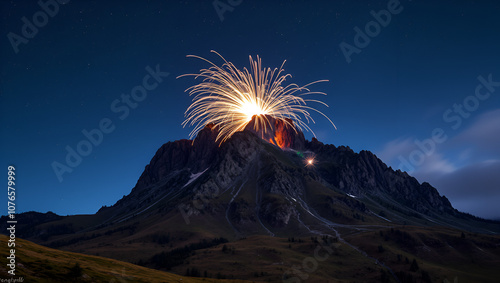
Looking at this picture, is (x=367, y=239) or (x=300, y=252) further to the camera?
(x=367, y=239)

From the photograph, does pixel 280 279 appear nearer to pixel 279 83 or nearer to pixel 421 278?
pixel 421 278

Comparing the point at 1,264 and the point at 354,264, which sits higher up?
the point at 1,264

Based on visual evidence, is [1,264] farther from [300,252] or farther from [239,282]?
[300,252]

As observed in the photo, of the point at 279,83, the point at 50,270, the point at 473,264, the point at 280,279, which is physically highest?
the point at 279,83

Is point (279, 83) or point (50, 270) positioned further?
point (279, 83)

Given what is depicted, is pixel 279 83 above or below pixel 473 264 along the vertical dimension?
above

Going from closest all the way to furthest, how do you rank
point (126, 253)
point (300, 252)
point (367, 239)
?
point (300, 252), point (367, 239), point (126, 253)

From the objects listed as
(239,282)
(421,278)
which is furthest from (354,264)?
(239,282)

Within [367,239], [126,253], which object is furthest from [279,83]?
[126,253]

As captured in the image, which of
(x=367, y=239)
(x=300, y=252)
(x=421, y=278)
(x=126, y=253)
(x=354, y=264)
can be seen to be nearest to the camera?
(x=421, y=278)
